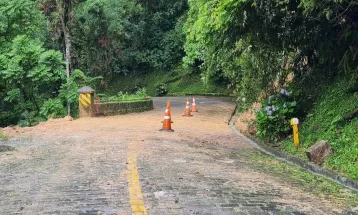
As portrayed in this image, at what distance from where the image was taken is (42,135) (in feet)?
42.4

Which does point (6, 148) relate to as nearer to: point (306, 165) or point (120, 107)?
point (306, 165)

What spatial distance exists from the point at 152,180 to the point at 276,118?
217 inches

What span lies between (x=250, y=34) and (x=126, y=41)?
3153cm

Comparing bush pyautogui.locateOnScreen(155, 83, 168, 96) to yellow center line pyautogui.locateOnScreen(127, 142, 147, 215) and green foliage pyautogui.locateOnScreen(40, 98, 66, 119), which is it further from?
yellow center line pyautogui.locateOnScreen(127, 142, 147, 215)

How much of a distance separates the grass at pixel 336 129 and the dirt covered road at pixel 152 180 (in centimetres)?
63

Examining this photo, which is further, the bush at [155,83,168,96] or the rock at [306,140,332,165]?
the bush at [155,83,168,96]

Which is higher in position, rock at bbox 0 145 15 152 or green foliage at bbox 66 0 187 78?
green foliage at bbox 66 0 187 78

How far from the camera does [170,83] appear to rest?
40594mm

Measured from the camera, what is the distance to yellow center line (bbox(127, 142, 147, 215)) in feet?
18.2

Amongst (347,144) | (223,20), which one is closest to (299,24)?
(223,20)

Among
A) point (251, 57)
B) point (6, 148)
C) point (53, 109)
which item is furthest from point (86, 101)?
point (6, 148)

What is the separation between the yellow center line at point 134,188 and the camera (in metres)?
5.54

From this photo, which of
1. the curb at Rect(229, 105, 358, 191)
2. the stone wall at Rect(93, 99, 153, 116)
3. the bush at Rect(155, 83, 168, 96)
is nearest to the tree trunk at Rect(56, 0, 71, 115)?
the stone wall at Rect(93, 99, 153, 116)

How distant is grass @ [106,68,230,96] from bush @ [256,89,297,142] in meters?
22.8
